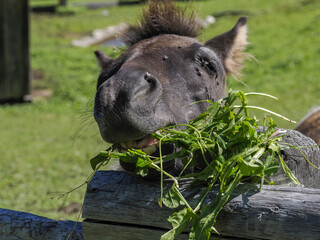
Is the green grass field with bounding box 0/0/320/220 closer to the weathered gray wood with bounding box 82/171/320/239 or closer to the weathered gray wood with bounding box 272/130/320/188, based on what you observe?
the weathered gray wood with bounding box 82/171/320/239

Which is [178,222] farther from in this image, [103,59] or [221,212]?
[103,59]

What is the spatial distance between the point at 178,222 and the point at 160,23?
175cm

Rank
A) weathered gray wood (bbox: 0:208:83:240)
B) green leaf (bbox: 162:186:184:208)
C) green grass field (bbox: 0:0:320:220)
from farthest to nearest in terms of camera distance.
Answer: green grass field (bbox: 0:0:320:220)
weathered gray wood (bbox: 0:208:83:240)
green leaf (bbox: 162:186:184:208)

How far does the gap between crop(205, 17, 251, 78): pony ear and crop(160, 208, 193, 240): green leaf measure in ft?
5.35

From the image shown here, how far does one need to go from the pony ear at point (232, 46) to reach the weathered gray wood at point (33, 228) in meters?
1.57

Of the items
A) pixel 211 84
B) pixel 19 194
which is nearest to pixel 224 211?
pixel 211 84

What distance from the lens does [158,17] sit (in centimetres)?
329

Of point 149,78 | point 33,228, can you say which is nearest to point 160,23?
point 149,78

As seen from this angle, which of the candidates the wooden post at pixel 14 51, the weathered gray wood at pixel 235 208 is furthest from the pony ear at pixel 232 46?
the wooden post at pixel 14 51

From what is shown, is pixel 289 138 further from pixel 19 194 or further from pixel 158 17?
pixel 19 194

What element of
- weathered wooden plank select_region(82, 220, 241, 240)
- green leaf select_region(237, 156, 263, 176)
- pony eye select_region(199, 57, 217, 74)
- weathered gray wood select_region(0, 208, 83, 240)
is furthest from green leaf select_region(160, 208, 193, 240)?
pony eye select_region(199, 57, 217, 74)

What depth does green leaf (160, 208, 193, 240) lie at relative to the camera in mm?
1917

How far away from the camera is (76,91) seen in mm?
12242

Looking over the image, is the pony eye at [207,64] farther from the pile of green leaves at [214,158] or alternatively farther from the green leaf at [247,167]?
the green leaf at [247,167]
